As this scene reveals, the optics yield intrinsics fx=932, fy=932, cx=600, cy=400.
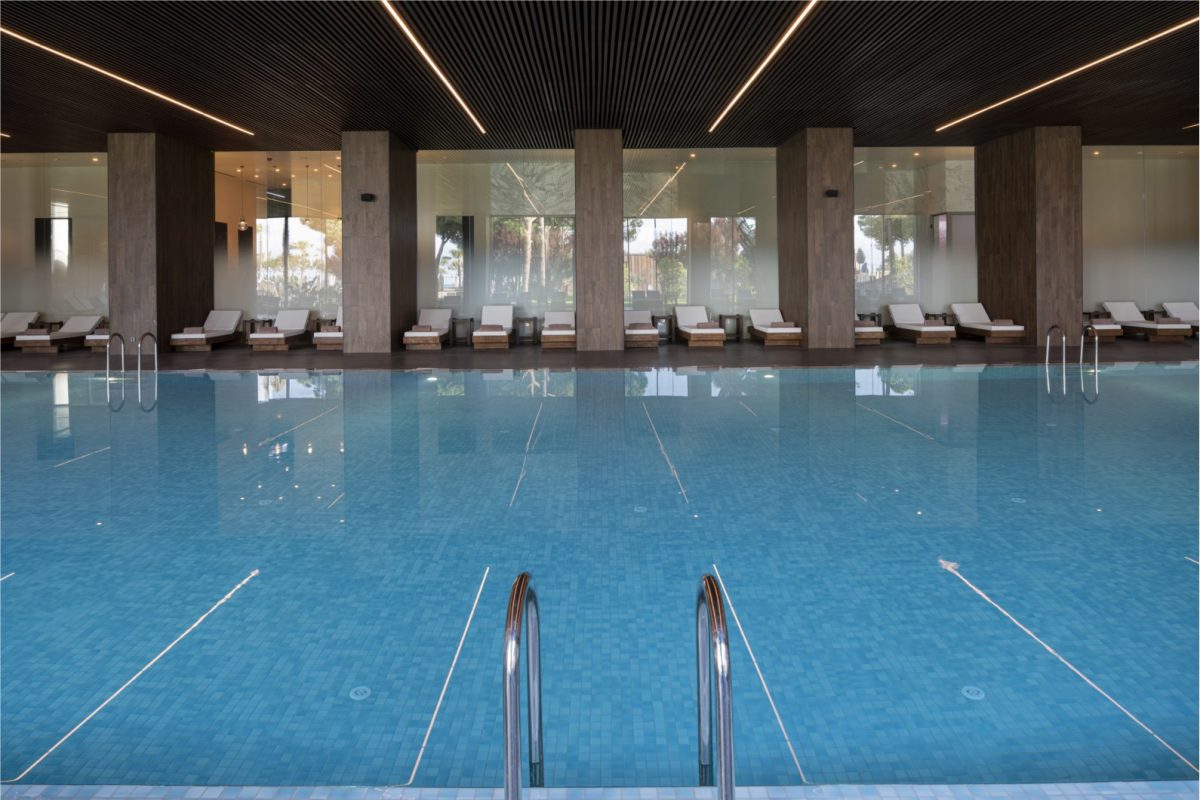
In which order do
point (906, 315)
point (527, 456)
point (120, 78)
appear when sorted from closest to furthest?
point (527, 456) → point (120, 78) → point (906, 315)

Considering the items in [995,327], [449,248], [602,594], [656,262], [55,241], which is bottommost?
[602,594]

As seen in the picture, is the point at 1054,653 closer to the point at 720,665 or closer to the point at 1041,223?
the point at 720,665

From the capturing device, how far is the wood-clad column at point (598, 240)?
603 inches

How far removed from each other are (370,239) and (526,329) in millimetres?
4214

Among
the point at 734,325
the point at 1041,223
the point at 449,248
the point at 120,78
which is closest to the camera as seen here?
the point at 120,78

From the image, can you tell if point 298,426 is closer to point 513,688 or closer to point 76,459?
point 76,459

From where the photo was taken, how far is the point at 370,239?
51.1ft

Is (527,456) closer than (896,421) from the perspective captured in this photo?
Yes

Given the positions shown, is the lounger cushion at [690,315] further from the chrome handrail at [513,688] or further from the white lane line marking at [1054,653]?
the chrome handrail at [513,688]

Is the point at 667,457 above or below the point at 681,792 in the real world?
above

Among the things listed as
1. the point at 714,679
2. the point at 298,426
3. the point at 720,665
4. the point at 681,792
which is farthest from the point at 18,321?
the point at 720,665

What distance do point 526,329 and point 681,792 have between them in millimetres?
16785

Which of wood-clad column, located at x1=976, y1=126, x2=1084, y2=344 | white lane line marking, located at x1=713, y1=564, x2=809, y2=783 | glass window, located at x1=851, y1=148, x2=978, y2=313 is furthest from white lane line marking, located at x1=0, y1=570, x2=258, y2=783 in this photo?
glass window, located at x1=851, y1=148, x2=978, y2=313

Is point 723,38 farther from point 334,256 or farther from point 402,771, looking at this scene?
point 334,256
